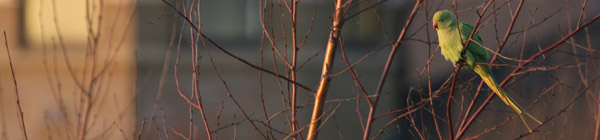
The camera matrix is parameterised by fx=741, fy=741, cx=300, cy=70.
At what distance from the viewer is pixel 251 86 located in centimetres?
958

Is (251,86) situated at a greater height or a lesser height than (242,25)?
lesser

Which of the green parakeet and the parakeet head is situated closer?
the green parakeet

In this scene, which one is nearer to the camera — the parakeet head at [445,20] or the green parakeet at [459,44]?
the green parakeet at [459,44]

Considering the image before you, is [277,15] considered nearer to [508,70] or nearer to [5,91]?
[508,70]

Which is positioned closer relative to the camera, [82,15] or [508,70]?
[508,70]

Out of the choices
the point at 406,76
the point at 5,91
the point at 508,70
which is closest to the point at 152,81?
the point at 5,91

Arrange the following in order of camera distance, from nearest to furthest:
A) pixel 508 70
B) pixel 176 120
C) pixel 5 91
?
pixel 508 70, pixel 176 120, pixel 5 91

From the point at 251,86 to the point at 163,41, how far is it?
1344 mm

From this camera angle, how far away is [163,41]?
9.82 m

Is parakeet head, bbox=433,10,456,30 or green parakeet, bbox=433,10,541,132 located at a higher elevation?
parakeet head, bbox=433,10,456,30

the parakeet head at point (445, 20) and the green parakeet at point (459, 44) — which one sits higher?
the parakeet head at point (445, 20)

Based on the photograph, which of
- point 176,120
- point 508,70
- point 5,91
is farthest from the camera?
point 5,91

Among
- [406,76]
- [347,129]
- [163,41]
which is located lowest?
[347,129]

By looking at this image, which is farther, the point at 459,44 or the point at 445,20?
the point at 445,20
